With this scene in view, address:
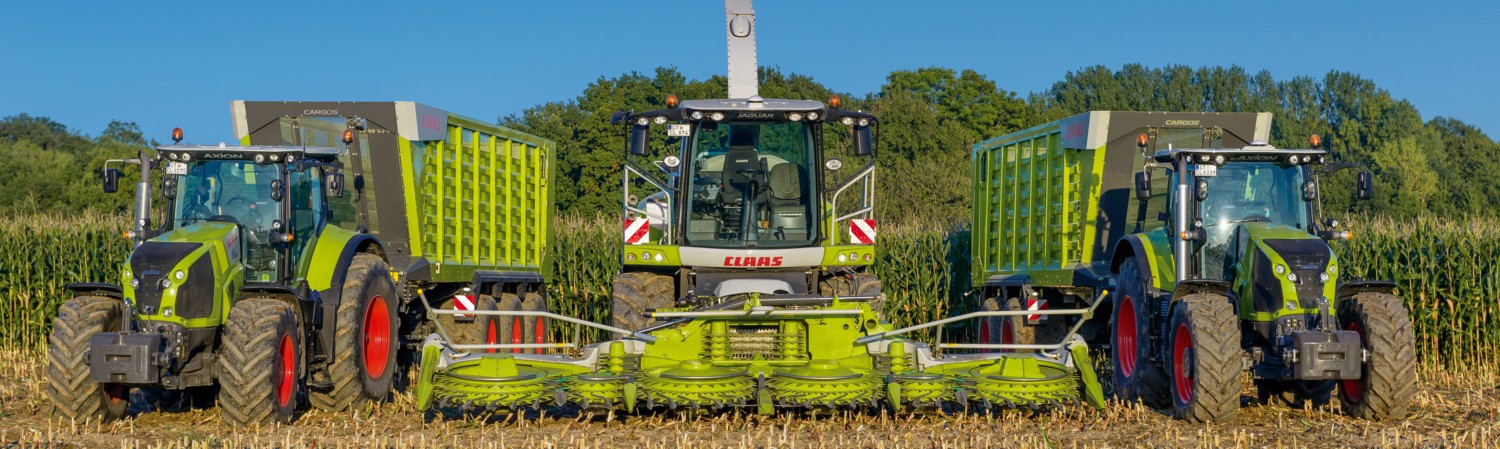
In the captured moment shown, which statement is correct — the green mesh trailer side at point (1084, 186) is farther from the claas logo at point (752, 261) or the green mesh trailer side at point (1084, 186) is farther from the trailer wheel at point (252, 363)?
the trailer wheel at point (252, 363)

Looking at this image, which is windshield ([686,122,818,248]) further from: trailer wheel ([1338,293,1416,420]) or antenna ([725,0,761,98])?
trailer wheel ([1338,293,1416,420])

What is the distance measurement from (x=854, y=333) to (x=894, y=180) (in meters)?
23.9

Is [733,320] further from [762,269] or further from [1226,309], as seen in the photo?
[1226,309]

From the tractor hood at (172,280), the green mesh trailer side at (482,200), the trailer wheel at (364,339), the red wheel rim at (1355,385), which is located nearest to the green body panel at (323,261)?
the trailer wheel at (364,339)

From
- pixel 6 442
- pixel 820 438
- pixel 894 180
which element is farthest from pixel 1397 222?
pixel 894 180

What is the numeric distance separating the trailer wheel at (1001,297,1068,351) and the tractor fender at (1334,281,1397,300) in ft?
14.7

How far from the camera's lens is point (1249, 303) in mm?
9789

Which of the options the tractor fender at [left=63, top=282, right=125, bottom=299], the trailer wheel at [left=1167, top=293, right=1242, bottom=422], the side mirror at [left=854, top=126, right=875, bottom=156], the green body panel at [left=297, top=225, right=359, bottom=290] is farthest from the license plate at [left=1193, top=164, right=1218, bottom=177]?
the tractor fender at [left=63, top=282, right=125, bottom=299]

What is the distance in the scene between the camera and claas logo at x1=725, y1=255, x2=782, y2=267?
37.6 ft

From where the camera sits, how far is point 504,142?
48.8 feet

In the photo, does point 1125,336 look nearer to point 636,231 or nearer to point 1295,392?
point 1295,392

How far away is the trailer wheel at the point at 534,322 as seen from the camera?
14.5m

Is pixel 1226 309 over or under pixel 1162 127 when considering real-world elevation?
under

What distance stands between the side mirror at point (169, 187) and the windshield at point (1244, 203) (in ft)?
23.3
